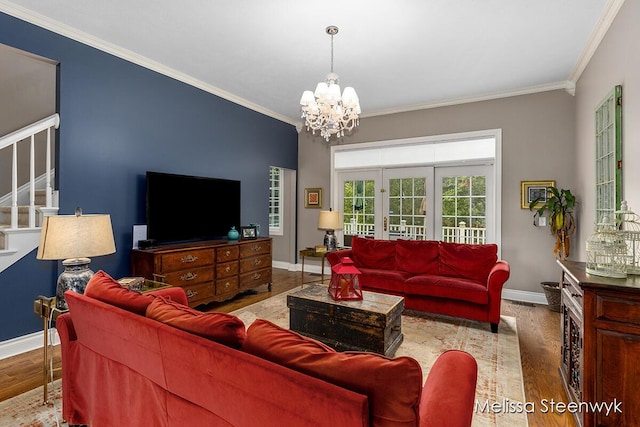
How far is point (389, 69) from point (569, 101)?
2.55 metres

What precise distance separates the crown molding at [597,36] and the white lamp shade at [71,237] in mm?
4317

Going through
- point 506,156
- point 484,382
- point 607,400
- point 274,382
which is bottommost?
point 484,382

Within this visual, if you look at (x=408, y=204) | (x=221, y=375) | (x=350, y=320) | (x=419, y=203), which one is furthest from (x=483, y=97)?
(x=221, y=375)

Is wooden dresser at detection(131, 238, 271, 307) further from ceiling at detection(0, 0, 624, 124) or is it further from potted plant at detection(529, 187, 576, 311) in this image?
potted plant at detection(529, 187, 576, 311)

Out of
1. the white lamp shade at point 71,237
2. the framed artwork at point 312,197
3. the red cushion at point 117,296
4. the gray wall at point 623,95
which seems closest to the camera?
the red cushion at point 117,296

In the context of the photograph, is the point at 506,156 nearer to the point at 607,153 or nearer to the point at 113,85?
the point at 607,153

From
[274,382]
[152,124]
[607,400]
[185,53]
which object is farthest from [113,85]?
[607,400]

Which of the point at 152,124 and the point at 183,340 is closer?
the point at 183,340

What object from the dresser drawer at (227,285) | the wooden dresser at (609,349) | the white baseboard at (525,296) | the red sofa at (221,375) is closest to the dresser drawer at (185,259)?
the dresser drawer at (227,285)

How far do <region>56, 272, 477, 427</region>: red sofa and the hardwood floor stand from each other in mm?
1046

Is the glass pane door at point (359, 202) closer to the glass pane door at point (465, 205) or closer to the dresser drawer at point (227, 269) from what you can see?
the glass pane door at point (465, 205)

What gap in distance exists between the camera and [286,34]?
10.3ft

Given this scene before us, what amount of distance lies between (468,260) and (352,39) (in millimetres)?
2838

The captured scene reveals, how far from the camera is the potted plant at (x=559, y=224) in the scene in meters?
3.95
